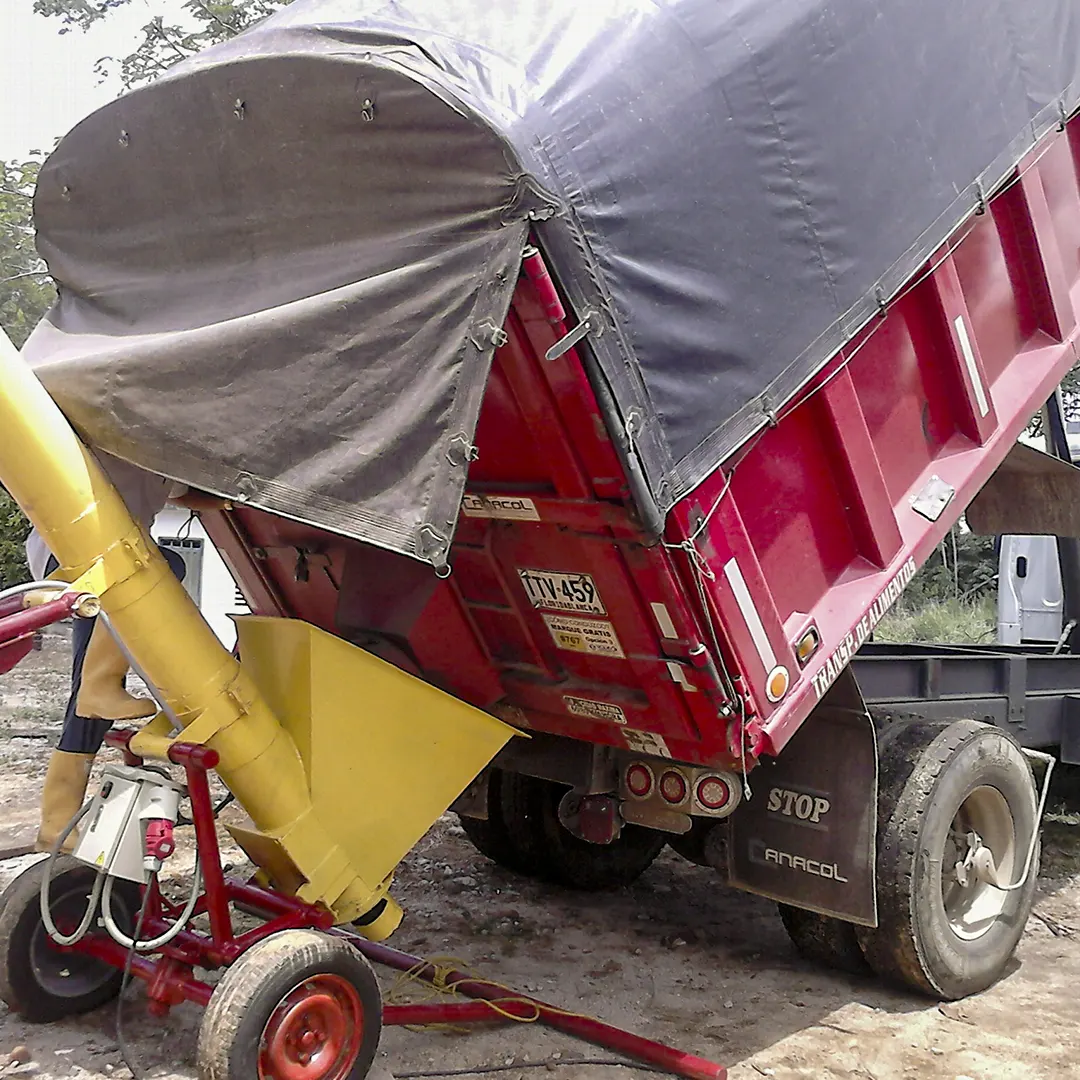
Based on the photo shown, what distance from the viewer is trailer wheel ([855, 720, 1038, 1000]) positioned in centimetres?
434

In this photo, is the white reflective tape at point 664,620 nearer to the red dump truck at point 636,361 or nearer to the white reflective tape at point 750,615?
the red dump truck at point 636,361

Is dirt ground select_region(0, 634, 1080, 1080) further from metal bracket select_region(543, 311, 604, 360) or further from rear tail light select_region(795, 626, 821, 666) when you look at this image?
metal bracket select_region(543, 311, 604, 360)

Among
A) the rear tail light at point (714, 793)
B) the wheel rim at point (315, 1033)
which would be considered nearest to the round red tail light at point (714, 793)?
the rear tail light at point (714, 793)

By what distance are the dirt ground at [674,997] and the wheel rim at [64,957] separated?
0.12m

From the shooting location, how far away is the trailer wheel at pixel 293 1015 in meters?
3.24

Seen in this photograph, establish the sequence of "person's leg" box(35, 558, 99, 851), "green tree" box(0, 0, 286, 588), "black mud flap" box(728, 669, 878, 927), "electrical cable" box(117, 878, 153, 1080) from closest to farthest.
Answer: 1. "electrical cable" box(117, 878, 153, 1080)
2. "black mud flap" box(728, 669, 878, 927)
3. "person's leg" box(35, 558, 99, 851)
4. "green tree" box(0, 0, 286, 588)

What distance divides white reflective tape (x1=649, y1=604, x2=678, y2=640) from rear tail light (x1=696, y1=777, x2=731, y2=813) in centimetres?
73

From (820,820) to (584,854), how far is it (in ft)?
5.75

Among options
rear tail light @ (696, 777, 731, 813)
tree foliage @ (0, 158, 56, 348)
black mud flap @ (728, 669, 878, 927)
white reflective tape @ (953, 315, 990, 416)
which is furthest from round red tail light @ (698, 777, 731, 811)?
tree foliage @ (0, 158, 56, 348)

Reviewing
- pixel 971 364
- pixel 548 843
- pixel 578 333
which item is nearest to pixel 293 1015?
pixel 578 333

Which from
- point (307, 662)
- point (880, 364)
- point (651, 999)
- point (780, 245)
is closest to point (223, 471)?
point (307, 662)

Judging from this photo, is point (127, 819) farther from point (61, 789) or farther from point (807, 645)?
point (807, 645)

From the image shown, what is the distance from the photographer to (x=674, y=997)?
15.1 feet

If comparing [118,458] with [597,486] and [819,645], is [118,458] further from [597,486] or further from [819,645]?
[819,645]
